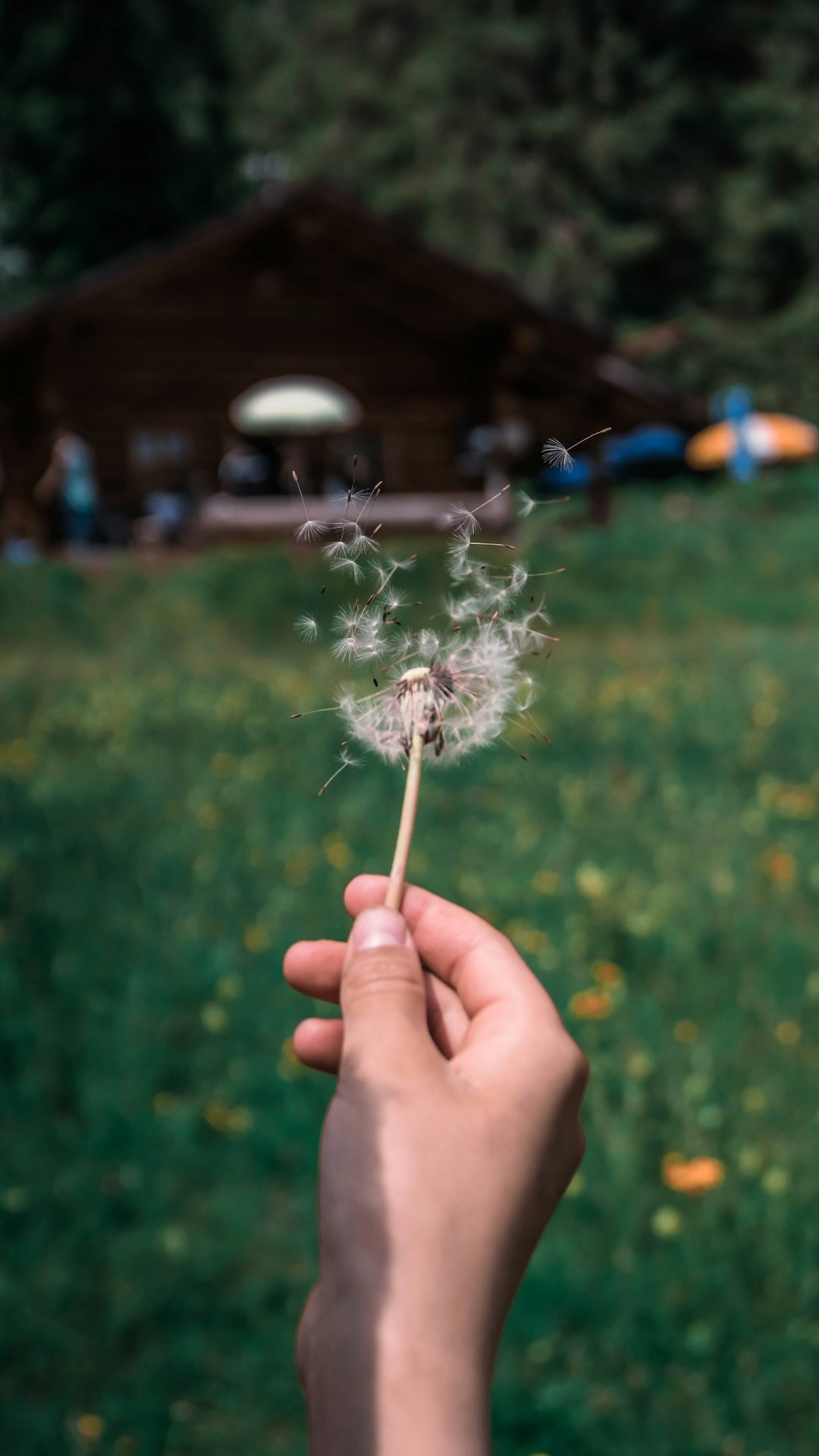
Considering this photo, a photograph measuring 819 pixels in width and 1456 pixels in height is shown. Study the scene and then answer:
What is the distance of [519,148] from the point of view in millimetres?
36281

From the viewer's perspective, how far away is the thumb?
1.06 meters

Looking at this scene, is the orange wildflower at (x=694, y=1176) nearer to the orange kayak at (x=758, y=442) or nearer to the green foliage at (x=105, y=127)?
the orange kayak at (x=758, y=442)

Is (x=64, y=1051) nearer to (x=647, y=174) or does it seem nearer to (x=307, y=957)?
(x=307, y=957)

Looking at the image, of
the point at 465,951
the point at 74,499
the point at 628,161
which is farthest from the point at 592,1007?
the point at 628,161

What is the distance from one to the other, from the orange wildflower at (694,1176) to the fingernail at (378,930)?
5.99 ft

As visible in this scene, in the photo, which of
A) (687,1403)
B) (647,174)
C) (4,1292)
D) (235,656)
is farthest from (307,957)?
(647,174)

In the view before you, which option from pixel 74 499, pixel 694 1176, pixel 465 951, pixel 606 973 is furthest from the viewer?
pixel 74 499

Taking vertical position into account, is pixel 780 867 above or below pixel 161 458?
below

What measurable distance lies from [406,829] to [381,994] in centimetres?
17

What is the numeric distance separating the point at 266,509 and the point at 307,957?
1646cm

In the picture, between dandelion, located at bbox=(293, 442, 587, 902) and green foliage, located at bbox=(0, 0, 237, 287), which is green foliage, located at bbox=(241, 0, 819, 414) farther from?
dandelion, located at bbox=(293, 442, 587, 902)

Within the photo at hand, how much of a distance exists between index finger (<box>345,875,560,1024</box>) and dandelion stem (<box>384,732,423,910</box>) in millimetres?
71

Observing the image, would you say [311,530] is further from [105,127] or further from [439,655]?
[105,127]

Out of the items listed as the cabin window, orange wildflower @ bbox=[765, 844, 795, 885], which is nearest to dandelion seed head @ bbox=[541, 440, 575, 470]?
orange wildflower @ bbox=[765, 844, 795, 885]
